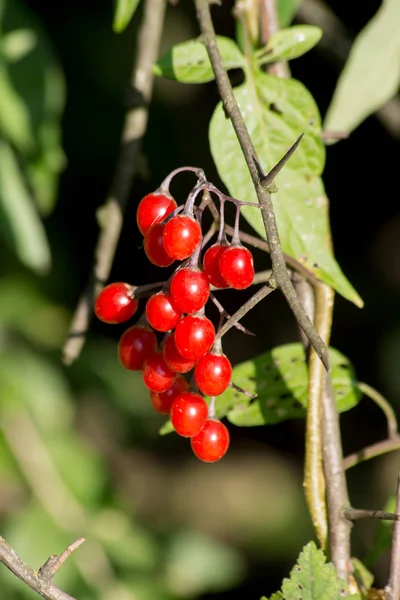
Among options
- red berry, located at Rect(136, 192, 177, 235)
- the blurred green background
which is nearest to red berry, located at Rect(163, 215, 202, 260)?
red berry, located at Rect(136, 192, 177, 235)

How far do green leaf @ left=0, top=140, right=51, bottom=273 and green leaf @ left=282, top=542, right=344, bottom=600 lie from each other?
104 centimetres

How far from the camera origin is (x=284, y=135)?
1.11 meters

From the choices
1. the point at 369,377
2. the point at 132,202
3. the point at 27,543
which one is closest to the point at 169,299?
the point at 27,543

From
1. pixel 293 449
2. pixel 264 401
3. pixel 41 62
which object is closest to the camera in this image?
pixel 264 401

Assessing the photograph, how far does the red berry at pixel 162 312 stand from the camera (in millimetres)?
888

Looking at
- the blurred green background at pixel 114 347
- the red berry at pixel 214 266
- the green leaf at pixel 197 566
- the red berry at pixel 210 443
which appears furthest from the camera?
the green leaf at pixel 197 566

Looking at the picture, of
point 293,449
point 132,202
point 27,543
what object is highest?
point 132,202

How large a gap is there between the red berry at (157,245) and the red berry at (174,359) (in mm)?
99

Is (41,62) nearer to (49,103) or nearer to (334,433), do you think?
(49,103)

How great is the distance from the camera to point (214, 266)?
2.85 ft

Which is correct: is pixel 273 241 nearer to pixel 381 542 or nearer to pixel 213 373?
pixel 213 373

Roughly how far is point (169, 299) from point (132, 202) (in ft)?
6.24

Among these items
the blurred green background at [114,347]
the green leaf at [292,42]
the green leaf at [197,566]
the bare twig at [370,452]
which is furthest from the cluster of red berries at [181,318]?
the green leaf at [197,566]

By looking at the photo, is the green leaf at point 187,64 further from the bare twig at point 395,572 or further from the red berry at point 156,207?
the bare twig at point 395,572
